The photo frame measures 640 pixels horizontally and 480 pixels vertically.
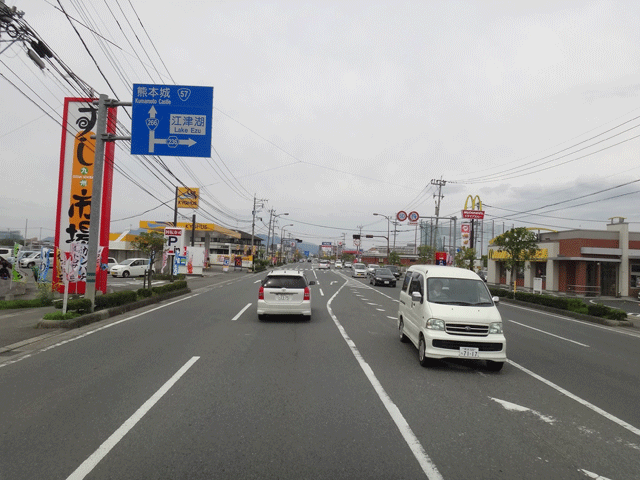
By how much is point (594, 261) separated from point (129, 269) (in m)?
36.0

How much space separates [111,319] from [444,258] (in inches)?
1111

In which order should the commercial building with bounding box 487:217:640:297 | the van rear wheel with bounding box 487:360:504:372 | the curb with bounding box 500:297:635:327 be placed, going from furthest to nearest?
the commercial building with bounding box 487:217:640:297, the curb with bounding box 500:297:635:327, the van rear wheel with bounding box 487:360:504:372

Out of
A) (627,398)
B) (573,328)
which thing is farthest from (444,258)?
(627,398)

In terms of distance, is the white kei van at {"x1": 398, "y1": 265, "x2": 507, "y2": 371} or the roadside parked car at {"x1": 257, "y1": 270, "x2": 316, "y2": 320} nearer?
the white kei van at {"x1": 398, "y1": 265, "x2": 507, "y2": 371}

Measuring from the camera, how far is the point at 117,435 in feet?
14.7

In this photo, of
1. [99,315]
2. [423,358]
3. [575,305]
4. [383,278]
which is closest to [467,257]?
[383,278]

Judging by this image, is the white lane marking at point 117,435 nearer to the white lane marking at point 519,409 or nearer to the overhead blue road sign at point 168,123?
the white lane marking at point 519,409

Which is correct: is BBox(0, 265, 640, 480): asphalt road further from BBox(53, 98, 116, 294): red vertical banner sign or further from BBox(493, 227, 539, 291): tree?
BBox(493, 227, 539, 291): tree

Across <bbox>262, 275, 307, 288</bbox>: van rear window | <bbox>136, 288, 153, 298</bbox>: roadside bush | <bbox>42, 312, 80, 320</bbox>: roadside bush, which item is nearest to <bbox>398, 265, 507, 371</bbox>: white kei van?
<bbox>262, 275, 307, 288</bbox>: van rear window

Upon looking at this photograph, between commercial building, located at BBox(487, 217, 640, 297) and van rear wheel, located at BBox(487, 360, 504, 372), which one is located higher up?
commercial building, located at BBox(487, 217, 640, 297)

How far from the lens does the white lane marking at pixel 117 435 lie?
3.73m

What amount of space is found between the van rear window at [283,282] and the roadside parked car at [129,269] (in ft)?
79.6

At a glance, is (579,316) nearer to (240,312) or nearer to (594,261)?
(240,312)

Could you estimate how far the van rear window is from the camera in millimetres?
12910
